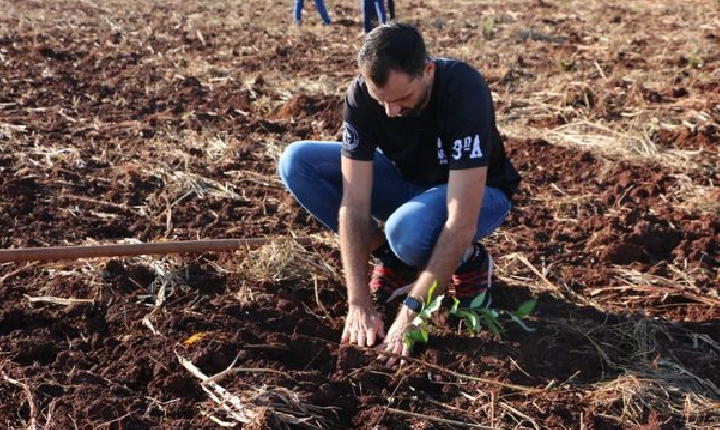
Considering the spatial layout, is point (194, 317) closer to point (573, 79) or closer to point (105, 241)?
point (105, 241)

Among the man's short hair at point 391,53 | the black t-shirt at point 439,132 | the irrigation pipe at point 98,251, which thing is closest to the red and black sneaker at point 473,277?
the black t-shirt at point 439,132

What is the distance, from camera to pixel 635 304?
3.94 metres

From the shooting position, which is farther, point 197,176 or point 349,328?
point 197,176

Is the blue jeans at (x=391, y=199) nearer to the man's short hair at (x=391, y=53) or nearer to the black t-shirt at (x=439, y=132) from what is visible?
the black t-shirt at (x=439, y=132)

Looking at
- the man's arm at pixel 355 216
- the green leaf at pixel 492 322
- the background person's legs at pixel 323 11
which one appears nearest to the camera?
the green leaf at pixel 492 322

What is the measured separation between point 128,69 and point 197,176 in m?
2.97

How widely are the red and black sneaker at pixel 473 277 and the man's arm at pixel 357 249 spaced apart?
17.3 inches

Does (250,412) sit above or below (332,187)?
below

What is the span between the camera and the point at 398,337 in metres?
3.40

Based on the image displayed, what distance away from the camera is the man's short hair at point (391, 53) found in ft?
10.0

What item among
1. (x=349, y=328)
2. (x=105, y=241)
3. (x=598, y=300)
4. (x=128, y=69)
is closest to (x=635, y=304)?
(x=598, y=300)

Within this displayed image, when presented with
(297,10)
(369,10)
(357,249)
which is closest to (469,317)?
(357,249)

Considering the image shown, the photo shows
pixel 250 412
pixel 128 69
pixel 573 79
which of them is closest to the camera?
pixel 250 412

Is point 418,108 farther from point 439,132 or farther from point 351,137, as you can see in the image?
point 351,137
